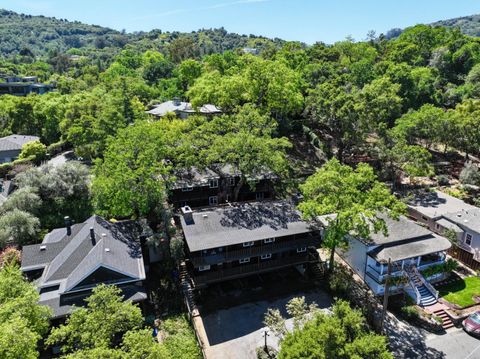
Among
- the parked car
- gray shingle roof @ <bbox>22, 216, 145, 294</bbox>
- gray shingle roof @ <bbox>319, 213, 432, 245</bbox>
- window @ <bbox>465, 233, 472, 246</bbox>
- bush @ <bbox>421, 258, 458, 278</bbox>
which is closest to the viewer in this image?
gray shingle roof @ <bbox>22, 216, 145, 294</bbox>

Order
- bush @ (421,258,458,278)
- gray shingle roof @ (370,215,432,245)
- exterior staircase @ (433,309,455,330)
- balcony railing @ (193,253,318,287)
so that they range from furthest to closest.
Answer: bush @ (421,258,458,278) < gray shingle roof @ (370,215,432,245) < balcony railing @ (193,253,318,287) < exterior staircase @ (433,309,455,330)

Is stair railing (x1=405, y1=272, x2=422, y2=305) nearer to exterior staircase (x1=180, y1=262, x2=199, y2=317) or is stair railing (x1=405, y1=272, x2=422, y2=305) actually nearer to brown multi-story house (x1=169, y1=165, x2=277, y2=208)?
brown multi-story house (x1=169, y1=165, x2=277, y2=208)

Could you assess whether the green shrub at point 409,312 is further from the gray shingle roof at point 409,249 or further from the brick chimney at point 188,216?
the brick chimney at point 188,216

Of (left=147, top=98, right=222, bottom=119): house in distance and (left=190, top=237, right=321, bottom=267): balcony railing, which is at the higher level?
(left=147, top=98, right=222, bottom=119): house in distance

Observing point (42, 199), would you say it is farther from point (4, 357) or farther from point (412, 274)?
point (412, 274)

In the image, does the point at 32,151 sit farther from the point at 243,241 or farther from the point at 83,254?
the point at 243,241

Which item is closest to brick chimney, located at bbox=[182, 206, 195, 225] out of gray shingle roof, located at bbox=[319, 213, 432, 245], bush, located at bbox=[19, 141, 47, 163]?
gray shingle roof, located at bbox=[319, 213, 432, 245]

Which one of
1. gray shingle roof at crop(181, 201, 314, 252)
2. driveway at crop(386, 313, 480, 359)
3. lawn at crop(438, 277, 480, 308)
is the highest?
gray shingle roof at crop(181, 201, 314, 252)
